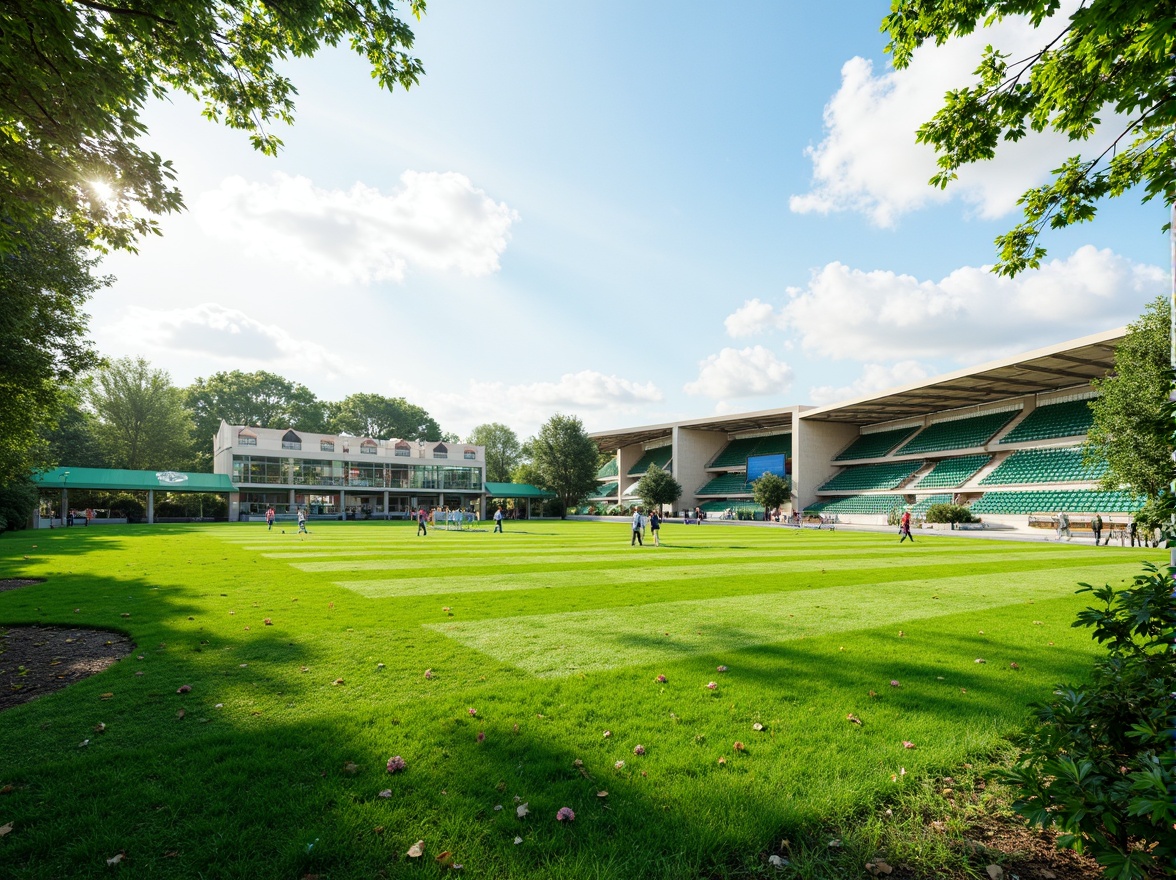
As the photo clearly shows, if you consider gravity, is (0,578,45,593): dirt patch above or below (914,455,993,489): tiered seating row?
below

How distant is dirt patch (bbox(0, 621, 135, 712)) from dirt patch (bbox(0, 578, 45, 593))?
16.1 feet

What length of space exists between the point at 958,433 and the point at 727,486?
2547 cm

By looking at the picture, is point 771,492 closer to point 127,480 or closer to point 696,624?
point 696,624

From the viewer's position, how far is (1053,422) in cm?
4238

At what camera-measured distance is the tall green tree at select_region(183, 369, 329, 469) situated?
7756 cm

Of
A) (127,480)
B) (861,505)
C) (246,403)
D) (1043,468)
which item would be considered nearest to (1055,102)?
(1043,468)

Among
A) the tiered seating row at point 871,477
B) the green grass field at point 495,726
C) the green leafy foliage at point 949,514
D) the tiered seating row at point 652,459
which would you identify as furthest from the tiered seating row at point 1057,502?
the tiered seating row at point 652,459

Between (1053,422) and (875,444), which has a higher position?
(1053,422)

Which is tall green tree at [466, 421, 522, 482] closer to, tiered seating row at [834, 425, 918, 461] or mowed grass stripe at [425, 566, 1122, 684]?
tiered seating row at [834, 425, 918, 461]

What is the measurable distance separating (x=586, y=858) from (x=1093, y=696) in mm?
3079

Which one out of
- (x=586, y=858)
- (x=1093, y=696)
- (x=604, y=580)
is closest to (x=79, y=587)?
(x=604, y=580)

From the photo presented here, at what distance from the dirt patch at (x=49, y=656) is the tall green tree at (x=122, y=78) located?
15.6ft

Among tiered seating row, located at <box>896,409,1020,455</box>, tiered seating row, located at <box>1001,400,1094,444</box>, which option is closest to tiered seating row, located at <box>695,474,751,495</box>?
tiered seating row, located at <box>896,409,1020,455</box>

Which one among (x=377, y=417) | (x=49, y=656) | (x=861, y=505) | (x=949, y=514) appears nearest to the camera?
(x=49, y=656)
